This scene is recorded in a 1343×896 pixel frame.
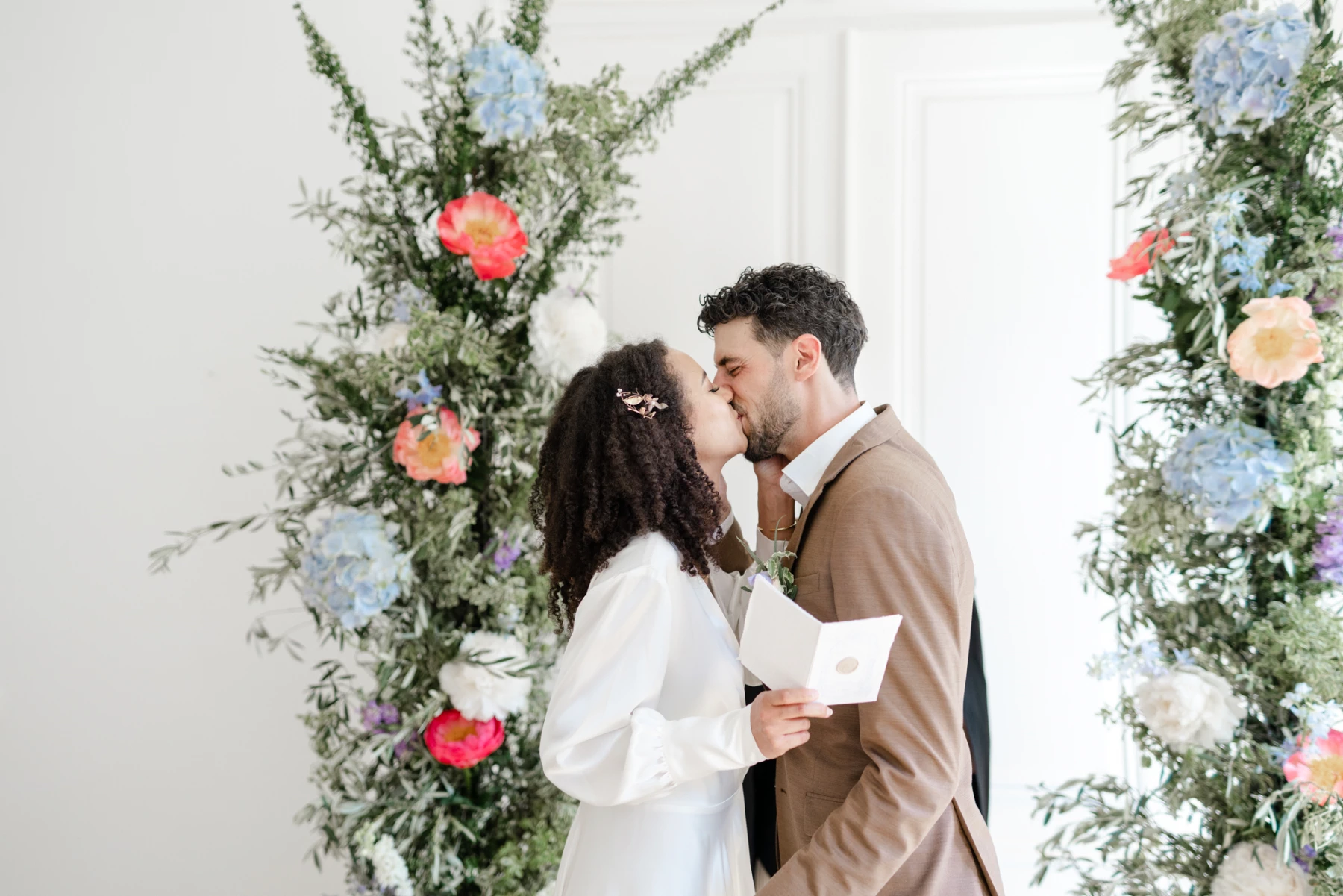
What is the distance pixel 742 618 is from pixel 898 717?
499mm

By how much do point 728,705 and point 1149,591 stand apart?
101 cm

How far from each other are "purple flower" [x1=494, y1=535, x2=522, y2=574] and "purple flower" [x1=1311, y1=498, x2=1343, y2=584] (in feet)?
5.10

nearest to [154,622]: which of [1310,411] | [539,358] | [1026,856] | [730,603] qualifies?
[539,358]

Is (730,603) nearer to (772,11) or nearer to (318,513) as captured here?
(318,513)

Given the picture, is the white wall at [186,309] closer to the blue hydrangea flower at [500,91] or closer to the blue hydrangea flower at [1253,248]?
the blue hydrangea flower at [500,91]

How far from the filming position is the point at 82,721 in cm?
275

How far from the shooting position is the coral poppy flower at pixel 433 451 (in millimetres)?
1883

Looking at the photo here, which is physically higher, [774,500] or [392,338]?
[392,338]

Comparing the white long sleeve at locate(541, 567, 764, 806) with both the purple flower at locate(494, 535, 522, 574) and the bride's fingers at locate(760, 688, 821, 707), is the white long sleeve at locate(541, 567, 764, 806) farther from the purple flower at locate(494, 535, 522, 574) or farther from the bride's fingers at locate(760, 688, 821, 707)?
the purple flower at locate(494, 535, 522, 574)

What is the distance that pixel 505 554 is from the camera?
6.64ft

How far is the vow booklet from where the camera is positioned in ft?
3.91

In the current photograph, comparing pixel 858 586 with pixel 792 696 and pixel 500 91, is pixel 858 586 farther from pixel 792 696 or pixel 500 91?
pixel 500 91

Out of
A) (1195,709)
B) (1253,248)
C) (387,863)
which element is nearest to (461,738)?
(387,863)

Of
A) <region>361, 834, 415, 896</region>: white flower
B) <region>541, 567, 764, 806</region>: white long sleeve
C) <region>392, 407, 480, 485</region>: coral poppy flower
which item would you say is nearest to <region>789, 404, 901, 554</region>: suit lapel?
<region>541, 567, 764, 806</region>: white long sleeve
